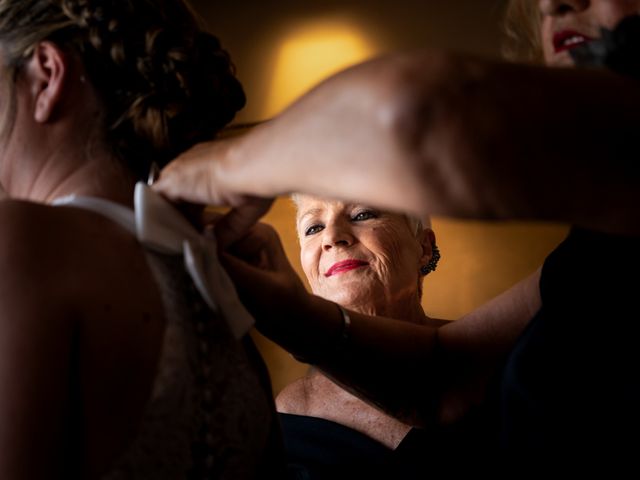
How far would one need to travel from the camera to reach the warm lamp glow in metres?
3.54

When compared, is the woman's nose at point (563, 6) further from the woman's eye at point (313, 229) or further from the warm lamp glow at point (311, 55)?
the warm lamp glow at point (311, 55)

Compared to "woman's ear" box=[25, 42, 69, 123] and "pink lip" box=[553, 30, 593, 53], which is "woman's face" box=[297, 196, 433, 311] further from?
"woman's ear" box=[25, 42, 69, 123]

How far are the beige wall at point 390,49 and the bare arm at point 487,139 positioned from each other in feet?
8.57

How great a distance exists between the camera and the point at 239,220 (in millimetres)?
843

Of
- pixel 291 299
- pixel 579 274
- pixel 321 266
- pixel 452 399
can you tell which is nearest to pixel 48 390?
pixel 291 299

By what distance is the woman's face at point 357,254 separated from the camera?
75.7 inches

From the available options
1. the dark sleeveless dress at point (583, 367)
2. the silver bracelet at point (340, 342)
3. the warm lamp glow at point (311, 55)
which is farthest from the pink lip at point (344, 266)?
Result: the warm lamp glow at point (311, 55)

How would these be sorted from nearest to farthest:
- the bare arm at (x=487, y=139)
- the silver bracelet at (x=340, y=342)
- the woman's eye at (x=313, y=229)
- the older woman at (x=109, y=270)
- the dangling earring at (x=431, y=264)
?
the bare arm at (x=487, y=139) → the older woman at (x=109, y=270) → the silver bracelet at (x=340, y=342) → the woman's eye at (x=313, y=229) → the dangling earring at (x=431, y=264)

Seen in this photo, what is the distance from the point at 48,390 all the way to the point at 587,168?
477 millimetres

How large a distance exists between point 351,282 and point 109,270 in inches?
48.4

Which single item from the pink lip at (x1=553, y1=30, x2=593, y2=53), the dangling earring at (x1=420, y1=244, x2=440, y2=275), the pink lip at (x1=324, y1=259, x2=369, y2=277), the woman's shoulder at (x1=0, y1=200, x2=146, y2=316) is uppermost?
the pink lip at (x1=553, y1=30, x2=593, y2=53)

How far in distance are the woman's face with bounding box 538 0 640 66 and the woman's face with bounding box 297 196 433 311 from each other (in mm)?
962

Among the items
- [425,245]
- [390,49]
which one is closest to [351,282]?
[425,245]

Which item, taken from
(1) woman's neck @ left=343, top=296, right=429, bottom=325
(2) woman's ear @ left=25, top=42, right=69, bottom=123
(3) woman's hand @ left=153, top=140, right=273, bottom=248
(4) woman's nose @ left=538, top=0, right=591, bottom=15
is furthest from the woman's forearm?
(1) woman's neck @ left=343, top=296, right=429, bottom=325
